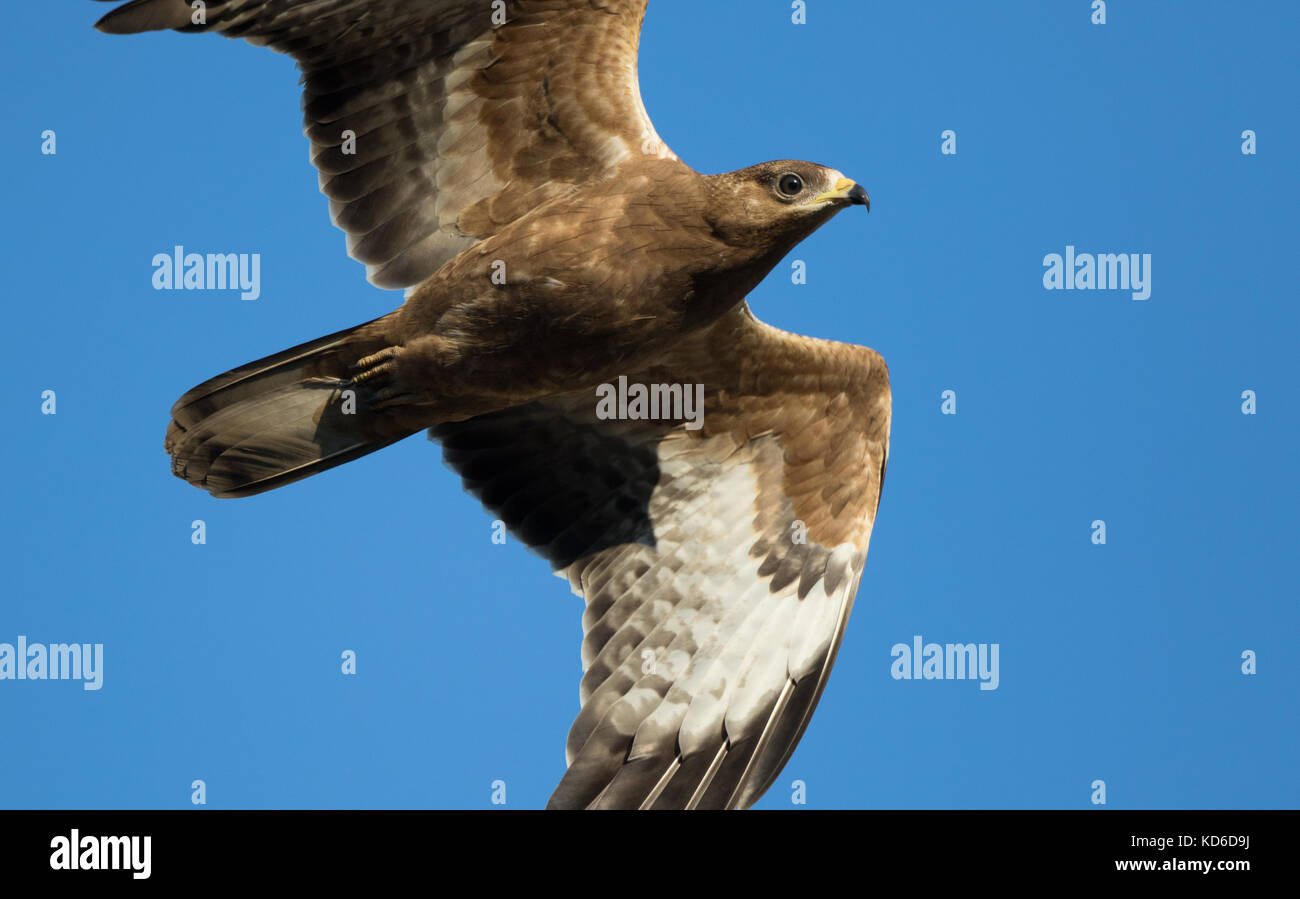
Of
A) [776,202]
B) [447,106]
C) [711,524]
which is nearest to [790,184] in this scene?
[776,202]

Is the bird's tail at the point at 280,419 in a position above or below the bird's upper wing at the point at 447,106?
below

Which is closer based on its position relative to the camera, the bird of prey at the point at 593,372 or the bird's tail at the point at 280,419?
the bird of prey at the point at 593,372

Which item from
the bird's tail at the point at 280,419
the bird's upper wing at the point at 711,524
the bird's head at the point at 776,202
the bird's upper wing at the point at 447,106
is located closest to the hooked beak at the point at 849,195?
the bird's head at the point at 776,202

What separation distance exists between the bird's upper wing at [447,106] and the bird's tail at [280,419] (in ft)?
1.99

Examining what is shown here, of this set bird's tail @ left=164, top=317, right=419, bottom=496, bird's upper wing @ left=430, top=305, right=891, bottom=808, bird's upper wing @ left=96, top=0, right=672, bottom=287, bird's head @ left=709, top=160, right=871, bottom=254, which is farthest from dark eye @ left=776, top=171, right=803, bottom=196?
bird's tail @ left=164, top=317, right=419, bottom=496

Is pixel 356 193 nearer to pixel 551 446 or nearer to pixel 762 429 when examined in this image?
pixel 551 446

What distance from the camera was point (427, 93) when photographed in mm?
8781

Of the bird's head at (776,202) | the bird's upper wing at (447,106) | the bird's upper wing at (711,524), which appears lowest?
the bird's upper wing at (711,524)

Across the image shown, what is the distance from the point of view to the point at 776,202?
8.12 m

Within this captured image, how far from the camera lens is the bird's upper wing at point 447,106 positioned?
27.5 feet

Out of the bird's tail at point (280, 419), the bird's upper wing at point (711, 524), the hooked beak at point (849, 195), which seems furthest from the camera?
the bird's upper wing at point (711, 524)

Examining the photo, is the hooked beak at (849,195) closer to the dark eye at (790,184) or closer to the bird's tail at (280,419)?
the dark eye at (790,184)

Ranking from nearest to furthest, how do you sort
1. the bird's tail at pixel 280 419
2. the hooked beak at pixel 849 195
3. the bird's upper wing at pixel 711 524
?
the hooked beak at pixel 849 195
the bird's tail at pixel 280 419
the bird's upper wing at pixel 711 524
